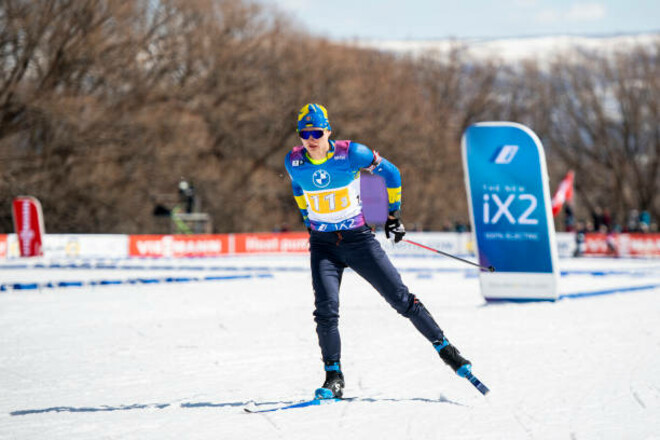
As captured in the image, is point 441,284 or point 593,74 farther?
point 593,74

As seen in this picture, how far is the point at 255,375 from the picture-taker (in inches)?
293

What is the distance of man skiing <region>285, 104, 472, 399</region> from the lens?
614cm

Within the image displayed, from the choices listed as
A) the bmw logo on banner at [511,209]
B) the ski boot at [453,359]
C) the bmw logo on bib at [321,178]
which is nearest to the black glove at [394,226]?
the bmw logo on bib at [321,178]

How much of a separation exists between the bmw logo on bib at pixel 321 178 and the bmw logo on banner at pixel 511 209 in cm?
712

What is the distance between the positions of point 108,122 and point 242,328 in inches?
1118

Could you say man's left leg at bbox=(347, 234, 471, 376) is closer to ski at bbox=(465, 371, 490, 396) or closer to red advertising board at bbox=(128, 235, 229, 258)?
ski at bbox=(465, 371, 490, 396)

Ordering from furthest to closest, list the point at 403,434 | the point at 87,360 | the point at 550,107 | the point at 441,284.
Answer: the point at 550,107 → the point at 441,284 → the point at 87,360 → the point at 403,434

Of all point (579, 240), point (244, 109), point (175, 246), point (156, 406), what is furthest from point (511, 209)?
point (244, 109)

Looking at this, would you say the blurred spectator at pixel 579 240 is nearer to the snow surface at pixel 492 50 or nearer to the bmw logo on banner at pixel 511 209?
the bmw logo on banner at pixel 511 209

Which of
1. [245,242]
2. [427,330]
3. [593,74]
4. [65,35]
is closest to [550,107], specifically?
[593,74]

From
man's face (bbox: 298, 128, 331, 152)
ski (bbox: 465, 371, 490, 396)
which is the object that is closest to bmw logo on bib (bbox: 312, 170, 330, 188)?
man's face (bbox: 298, 128, 331, 152)

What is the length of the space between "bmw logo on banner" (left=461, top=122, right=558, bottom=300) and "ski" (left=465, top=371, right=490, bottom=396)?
6.93 meters

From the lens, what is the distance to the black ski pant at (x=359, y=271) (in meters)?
6.18

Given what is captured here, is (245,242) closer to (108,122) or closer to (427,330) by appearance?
(108,122)
